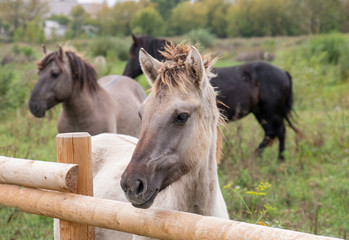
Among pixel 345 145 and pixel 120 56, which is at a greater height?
pixel 345 145

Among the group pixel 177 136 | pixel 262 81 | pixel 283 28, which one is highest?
pixel 177 136

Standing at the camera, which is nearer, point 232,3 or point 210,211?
point 210,211

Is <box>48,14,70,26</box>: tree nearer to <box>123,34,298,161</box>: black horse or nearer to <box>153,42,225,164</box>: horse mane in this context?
<box>123,34,298,161</box>: black horse

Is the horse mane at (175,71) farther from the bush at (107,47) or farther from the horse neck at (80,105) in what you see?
the bush at (107,47)

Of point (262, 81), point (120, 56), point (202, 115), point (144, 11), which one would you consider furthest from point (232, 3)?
point (202, 115)

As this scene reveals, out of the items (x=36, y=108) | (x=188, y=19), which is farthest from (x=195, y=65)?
(x=188, y=19)

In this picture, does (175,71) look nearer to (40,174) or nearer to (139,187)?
(139,187)

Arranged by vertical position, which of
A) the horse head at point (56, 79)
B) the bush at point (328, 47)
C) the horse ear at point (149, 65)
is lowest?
the bush at point (328, 47)

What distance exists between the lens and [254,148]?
7625 millimetres

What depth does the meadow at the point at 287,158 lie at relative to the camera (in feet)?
14.0

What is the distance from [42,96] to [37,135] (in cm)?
296

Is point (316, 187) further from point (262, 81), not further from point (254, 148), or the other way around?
point (262, 81)

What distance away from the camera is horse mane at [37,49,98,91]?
20.2ft

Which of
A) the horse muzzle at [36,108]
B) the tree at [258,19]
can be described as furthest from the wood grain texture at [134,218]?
the tree at [258,19]
